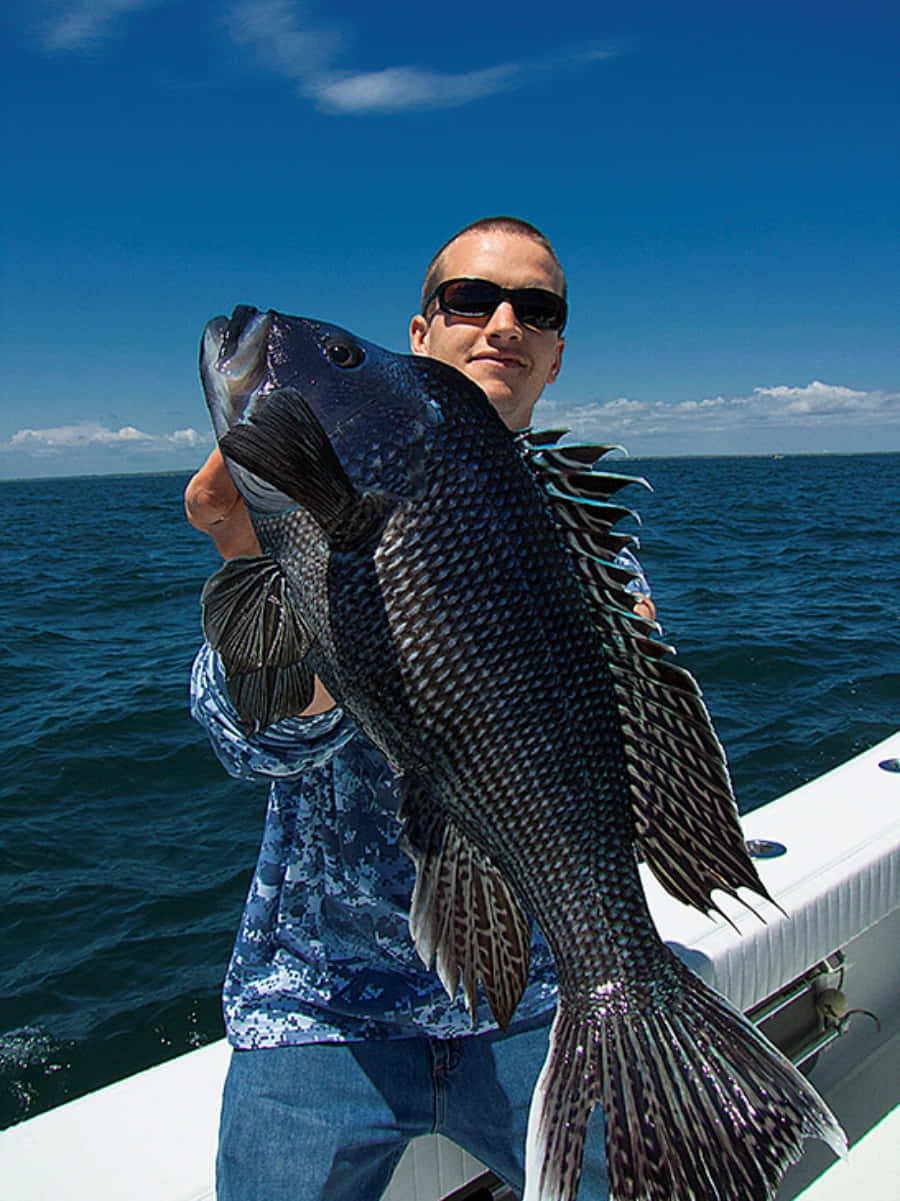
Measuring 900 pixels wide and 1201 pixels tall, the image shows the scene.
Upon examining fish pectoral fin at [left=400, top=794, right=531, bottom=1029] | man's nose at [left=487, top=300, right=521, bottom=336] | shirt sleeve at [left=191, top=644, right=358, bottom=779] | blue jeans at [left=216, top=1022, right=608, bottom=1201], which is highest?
man's nose at [left=487, top=300, right=521, bottom=336]

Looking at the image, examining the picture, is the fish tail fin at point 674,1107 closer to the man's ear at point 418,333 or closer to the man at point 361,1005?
the man at point 361,1005

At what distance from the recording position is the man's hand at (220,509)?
171 centimetres

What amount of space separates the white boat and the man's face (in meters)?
2.26

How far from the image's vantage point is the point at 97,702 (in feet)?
37.6

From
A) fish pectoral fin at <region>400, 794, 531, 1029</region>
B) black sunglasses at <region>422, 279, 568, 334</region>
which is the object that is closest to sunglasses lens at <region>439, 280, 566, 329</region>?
black sunglasses at <region>422, 279, 568, 334</region>

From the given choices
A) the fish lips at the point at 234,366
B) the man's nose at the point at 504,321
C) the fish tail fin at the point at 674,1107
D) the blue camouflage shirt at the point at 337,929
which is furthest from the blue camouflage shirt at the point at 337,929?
the man's nose at the point at 504,321

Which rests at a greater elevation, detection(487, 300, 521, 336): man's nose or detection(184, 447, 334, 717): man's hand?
detection(487, 300, 521, 336): man's nose

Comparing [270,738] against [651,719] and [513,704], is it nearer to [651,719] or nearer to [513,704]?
[513,704]

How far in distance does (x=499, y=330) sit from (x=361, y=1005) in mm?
1652

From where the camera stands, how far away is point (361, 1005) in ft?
6.91

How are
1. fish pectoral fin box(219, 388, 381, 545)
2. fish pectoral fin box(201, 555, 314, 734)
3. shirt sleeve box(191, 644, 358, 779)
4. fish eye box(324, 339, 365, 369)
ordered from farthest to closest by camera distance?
1. shirt sleeve box(191, 644, 358, 779)
2. fish eye box(324, 339, 365, 369)
3. fish pectoral fin box(201, 555, 314, 734)
4. fish pectoral fin box(219, 388, 381, 545)

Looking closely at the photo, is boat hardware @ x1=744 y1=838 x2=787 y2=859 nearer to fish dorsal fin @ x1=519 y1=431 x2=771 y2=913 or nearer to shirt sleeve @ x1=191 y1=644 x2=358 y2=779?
fish dorsal fin @ x1=519 y1=431 x2=771 y2=913

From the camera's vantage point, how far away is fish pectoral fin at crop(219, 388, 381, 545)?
143 cm

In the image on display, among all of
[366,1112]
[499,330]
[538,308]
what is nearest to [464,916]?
[366,1112]
